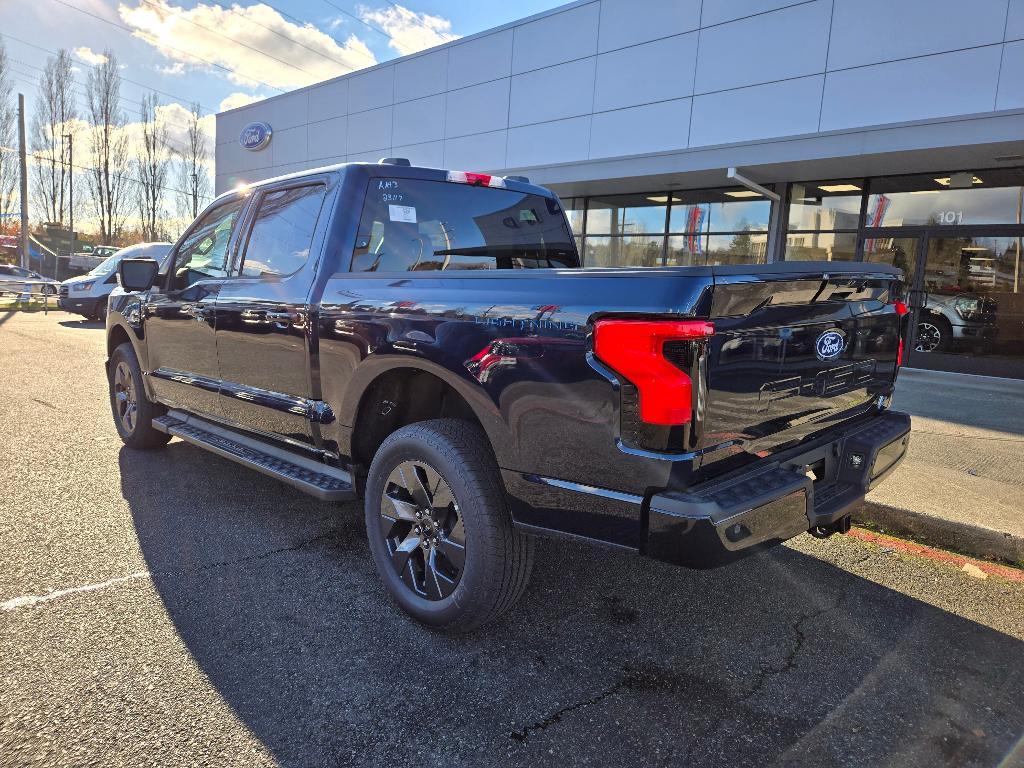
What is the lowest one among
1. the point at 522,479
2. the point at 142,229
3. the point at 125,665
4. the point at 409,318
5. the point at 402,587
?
the point at 125,665

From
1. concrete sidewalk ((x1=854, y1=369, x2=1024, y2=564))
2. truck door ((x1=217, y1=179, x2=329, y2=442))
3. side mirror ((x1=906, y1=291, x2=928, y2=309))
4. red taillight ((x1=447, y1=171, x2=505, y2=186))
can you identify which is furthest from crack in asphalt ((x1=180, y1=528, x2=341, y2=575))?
side mirror ((x1=906, y1=291, x2=928, y2=309))

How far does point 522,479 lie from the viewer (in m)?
2.33

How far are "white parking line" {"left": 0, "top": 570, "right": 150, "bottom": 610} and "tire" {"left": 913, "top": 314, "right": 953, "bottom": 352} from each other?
12192mm

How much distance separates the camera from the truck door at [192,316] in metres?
4.10

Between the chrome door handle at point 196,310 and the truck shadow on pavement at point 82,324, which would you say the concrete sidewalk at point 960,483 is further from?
the truck shadow on pavement at point 82,324

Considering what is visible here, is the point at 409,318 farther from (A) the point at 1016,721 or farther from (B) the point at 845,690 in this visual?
(A) the point at 1016,721

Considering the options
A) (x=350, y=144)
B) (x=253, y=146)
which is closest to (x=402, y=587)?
(x=350, y=144)

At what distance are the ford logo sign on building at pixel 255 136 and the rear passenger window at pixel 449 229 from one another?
22148 millimetres

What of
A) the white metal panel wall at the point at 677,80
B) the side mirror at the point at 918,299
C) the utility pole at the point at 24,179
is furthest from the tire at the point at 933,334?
the utility pole at the point at 24,179

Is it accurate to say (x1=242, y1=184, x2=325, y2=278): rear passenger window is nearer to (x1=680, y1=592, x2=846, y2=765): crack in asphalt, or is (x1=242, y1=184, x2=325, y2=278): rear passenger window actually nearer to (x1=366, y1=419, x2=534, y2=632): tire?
(x1=366, y1=419, x2=534, y2=632): tire

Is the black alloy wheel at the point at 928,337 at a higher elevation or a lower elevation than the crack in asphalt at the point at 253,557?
higher

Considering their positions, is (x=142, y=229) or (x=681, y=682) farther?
(x=142, y=229)

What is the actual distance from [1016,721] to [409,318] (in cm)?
261

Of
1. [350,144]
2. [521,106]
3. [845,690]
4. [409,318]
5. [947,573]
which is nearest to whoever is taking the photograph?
[845,690]
